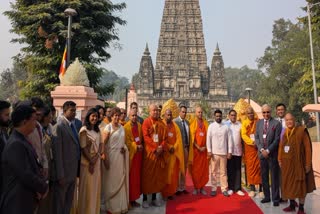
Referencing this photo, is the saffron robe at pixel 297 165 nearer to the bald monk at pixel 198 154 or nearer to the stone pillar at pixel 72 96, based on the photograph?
the bald monk at pixel 198 154

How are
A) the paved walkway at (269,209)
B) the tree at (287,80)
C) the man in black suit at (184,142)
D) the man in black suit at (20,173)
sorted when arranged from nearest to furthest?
the man in black suit at (20,173)
the paved walkway at (269,209)
the man in black suit at (184,142)
the tree at (287,80)

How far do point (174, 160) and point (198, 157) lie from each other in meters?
0.80

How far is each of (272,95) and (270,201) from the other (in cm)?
3385

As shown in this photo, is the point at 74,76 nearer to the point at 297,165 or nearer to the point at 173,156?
the point at 173,156

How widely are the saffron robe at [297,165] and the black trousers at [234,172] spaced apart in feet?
4.59

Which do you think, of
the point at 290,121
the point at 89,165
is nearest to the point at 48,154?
the point at 89,165

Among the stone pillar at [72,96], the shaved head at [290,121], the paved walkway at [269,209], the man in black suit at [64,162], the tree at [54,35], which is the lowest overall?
the paved walkway at [269,209]

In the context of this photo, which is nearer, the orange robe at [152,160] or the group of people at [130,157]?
the group of people at [130,157]

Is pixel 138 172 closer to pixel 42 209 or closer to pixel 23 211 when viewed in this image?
pixel 42 209

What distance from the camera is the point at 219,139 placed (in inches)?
252

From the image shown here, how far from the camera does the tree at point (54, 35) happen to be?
1316 cm

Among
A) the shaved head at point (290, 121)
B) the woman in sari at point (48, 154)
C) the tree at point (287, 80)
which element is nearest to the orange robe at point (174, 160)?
the shaved head at point (290, 121)

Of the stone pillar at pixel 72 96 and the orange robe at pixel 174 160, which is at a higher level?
the stone pillar at pixel 72 96

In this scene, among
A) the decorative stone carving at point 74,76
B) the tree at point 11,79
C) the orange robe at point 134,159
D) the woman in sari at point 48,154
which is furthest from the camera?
the tree at point 11,79
